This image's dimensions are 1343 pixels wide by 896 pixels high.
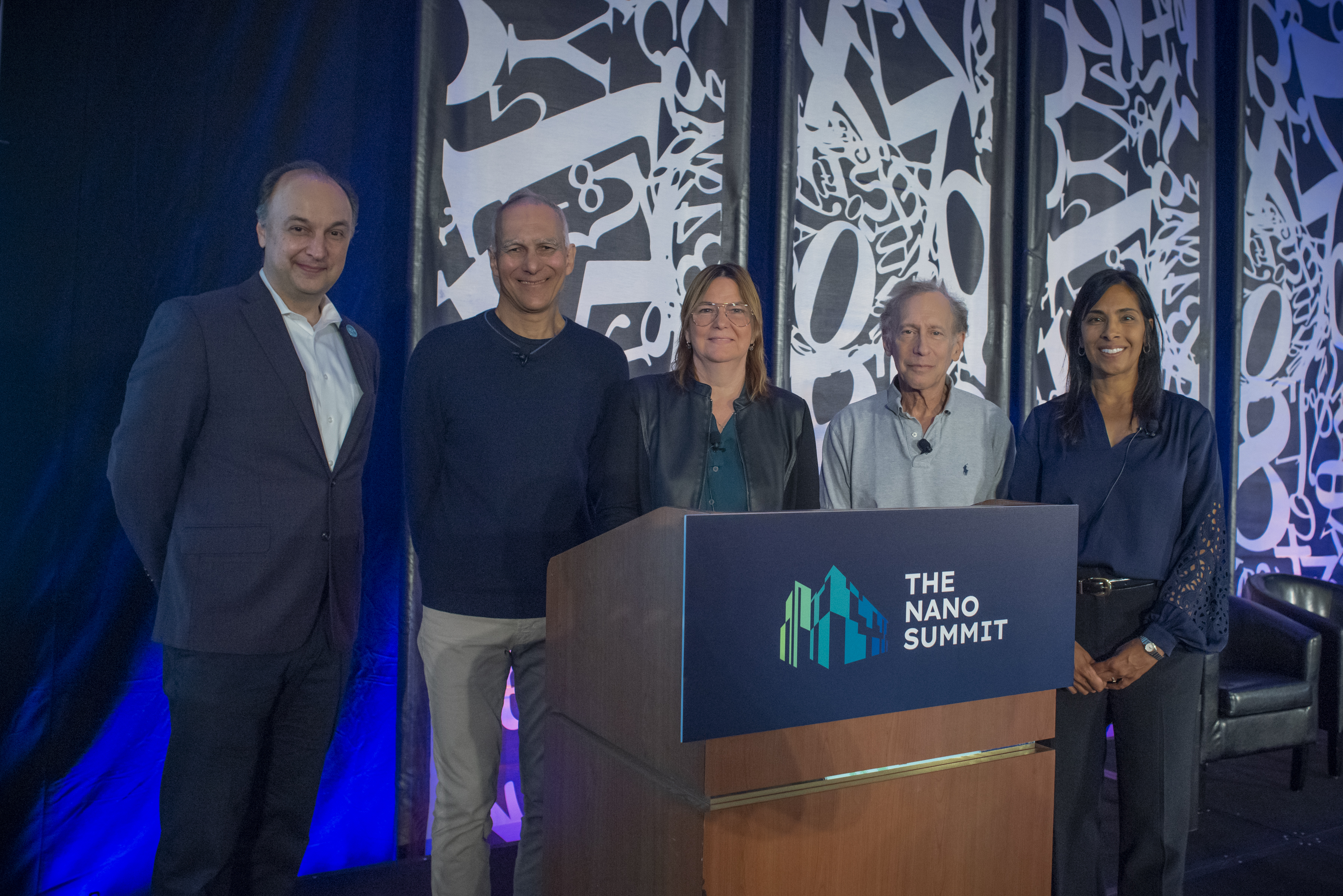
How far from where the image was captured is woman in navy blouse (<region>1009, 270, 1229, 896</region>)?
1932 millimetres

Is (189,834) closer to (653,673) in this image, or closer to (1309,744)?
(653,673)

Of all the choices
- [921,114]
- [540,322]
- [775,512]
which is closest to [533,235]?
[540,322]

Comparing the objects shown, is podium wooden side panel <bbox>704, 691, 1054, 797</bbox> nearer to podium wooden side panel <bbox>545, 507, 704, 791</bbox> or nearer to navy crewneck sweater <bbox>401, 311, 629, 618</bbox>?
podium wooden side panel <bbox>545, 507, 704, 791</bbox>

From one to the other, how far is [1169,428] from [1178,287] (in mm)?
2992

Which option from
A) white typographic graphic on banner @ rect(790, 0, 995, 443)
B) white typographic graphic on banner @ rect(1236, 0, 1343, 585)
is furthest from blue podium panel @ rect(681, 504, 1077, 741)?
white typographic graphic on banner @ rect(1236, 0, 1343, 585)

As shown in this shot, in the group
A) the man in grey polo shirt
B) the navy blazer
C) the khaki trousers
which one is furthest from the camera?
the man in grey polo shirt

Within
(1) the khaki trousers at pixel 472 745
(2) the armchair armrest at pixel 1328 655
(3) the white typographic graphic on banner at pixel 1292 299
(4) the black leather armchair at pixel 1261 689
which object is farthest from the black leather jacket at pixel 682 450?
(3) the white typographic graphic on banner at pixel 1292 299

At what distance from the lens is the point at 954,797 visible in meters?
1.13

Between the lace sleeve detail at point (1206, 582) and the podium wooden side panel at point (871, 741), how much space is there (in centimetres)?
92

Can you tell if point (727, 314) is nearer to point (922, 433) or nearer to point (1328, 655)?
point (922, 433)

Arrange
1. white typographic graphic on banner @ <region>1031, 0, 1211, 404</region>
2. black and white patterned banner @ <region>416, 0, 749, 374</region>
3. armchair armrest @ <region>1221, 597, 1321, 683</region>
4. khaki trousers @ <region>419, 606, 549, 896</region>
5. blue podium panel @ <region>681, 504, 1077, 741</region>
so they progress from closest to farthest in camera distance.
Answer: blue podium panel @ <region>681, 504, 1077, 741</region> → khaki trousers @ <region>419, 606, 549, 896</region> → black and white patterned banner @ <region>416, 0, 749, 374</region> → armchair armrest @ <region>1221, 597, 1321, 683</region> → white typographic graphic on banner @ <region>1031, 0, 1211, 404</region>

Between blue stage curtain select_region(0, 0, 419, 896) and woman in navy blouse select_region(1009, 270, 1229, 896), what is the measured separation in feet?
7.37

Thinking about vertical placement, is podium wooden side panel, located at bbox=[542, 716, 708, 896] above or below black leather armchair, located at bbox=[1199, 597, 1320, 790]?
above

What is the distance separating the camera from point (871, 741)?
1082 mm
